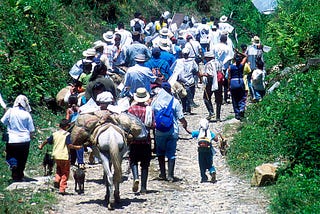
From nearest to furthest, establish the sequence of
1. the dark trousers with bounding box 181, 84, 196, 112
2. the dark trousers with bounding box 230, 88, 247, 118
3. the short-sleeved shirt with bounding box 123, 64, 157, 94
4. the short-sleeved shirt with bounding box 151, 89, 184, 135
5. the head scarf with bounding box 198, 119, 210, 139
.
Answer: the head scarf with bounding box 198, 119, 210, 139, the short-sleeved shirt with bounding box 151, 89, 184, 135, the short-sleeved shirt with bounding box 123, 64, 157, 94, the dark trousers with bounding box 230, 88, 247, 118, the dark trousers with bounding box 181, 84, 196, 112

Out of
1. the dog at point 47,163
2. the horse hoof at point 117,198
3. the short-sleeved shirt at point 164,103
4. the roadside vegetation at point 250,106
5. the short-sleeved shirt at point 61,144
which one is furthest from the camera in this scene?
the short-sleeved shirt at point 164,103

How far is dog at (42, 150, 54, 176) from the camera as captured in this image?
47.3 feet

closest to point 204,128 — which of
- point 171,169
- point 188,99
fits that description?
point 171,169

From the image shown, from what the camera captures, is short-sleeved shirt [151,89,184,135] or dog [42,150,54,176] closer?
dog [42,150,54,176]

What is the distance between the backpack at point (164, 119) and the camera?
14.4 meters

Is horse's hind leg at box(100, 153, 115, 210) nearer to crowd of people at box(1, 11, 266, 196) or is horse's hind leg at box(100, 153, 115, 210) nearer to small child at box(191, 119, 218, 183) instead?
crowd of people at box(1, 11, 266, 196)

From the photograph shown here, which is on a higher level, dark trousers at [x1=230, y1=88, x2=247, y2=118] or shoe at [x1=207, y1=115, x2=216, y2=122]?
dark trousers at [x1=230, y1=88, x2=247, y2=118]

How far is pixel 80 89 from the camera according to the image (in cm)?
1645

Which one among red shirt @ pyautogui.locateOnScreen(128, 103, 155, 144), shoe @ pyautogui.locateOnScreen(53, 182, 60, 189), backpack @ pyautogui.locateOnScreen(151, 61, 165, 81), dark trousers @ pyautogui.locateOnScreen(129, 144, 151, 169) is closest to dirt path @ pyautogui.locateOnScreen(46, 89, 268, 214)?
shoe @ pyautogui.locateOnScreen(53, 182, 60, 189)

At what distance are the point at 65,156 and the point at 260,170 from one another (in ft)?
10.6

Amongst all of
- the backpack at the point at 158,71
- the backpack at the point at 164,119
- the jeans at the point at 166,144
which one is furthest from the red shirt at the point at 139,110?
the backpack at the point at 158,71

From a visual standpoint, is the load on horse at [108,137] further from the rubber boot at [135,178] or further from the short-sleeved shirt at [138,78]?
the short-sleeved shirt at [138,78]

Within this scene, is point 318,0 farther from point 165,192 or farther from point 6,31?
point 165,192

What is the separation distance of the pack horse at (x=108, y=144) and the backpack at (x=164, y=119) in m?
2.18
